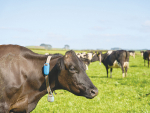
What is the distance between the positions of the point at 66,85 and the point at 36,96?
79 cm

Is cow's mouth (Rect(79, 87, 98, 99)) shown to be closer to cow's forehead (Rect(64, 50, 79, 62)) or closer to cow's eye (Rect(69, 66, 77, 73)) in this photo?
cow's eye (Rect(69, 66, 77, 73))

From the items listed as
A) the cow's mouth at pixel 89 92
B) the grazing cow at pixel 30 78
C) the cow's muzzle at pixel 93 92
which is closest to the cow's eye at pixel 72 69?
the grazing cow at pixel 30 78

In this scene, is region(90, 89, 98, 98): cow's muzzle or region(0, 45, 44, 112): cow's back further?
region(90, 89, 98, 98): cow's muzzle

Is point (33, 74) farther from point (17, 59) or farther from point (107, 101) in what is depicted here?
point (107, 101)

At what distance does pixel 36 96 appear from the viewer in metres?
3.76

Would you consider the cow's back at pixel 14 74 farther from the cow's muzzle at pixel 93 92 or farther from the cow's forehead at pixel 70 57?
the cow's muzzle at pixel 93 92

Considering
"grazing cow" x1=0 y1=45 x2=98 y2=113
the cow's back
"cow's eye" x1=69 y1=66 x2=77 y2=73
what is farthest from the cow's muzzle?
the cow's back

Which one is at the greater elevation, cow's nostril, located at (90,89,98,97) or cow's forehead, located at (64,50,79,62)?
cow's forehead, located at (64,50,79,62)

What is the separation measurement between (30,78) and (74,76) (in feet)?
3.42

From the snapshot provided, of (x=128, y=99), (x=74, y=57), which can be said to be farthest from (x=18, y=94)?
(x=128, y=99)

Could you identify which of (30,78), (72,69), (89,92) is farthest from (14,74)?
(89,92)

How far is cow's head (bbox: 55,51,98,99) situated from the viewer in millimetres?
3506

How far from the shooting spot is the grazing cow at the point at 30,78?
10.7 ft

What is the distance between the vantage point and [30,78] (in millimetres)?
3676
